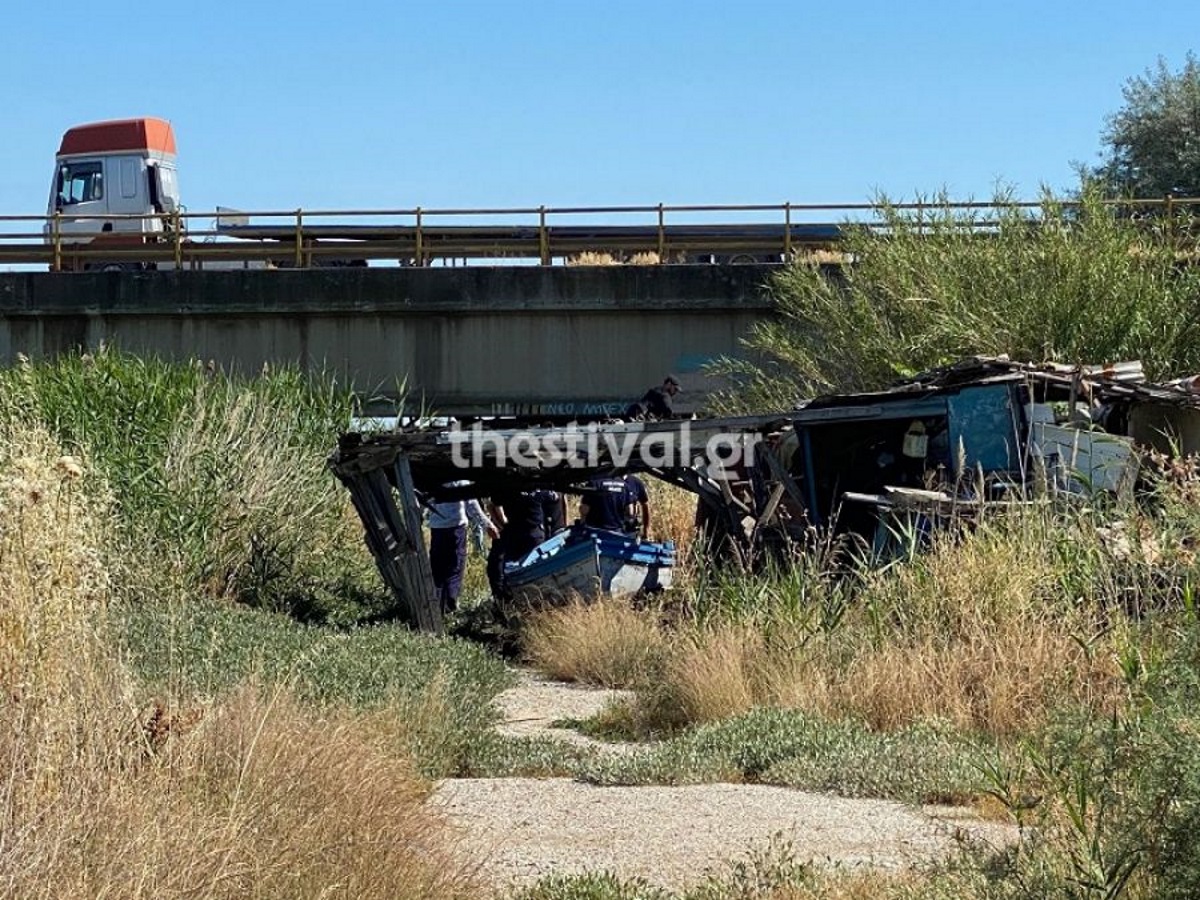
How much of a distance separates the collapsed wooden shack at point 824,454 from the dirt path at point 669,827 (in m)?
5.37

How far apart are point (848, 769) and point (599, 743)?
273 centimetres

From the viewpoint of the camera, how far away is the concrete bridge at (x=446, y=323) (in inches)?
1037

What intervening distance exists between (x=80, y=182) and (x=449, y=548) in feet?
74.0

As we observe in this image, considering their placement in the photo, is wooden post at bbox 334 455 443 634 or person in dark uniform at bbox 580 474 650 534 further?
person in dark uniform at bbox 580 474 650 534

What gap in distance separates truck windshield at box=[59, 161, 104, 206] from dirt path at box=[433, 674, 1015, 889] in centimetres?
2996

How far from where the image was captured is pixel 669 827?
8.36 metres

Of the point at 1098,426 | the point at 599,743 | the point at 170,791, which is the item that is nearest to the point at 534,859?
the point at 170,791

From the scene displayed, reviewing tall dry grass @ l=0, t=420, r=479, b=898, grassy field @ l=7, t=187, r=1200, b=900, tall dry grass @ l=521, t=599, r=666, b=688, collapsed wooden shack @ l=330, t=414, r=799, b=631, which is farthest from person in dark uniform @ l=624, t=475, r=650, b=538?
tall dry grass @ l=0, t=420, r=479, b=898

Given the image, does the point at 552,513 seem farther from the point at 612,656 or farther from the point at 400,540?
the point at 612,656

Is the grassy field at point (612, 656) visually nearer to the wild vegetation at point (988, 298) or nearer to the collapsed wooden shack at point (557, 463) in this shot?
the wild vegetation at point (988, 298)

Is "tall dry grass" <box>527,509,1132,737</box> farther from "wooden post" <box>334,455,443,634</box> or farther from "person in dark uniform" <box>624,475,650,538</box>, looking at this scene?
"person in dark uniform" <box>624,475,650,538</box>

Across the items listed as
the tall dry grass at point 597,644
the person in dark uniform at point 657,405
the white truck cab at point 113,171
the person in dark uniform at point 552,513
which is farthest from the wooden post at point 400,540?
the white truck cab at point 113,171

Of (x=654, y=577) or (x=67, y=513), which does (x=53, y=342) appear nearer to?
(x=654, y=577)

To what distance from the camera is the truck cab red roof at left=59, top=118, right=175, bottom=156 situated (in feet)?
121
